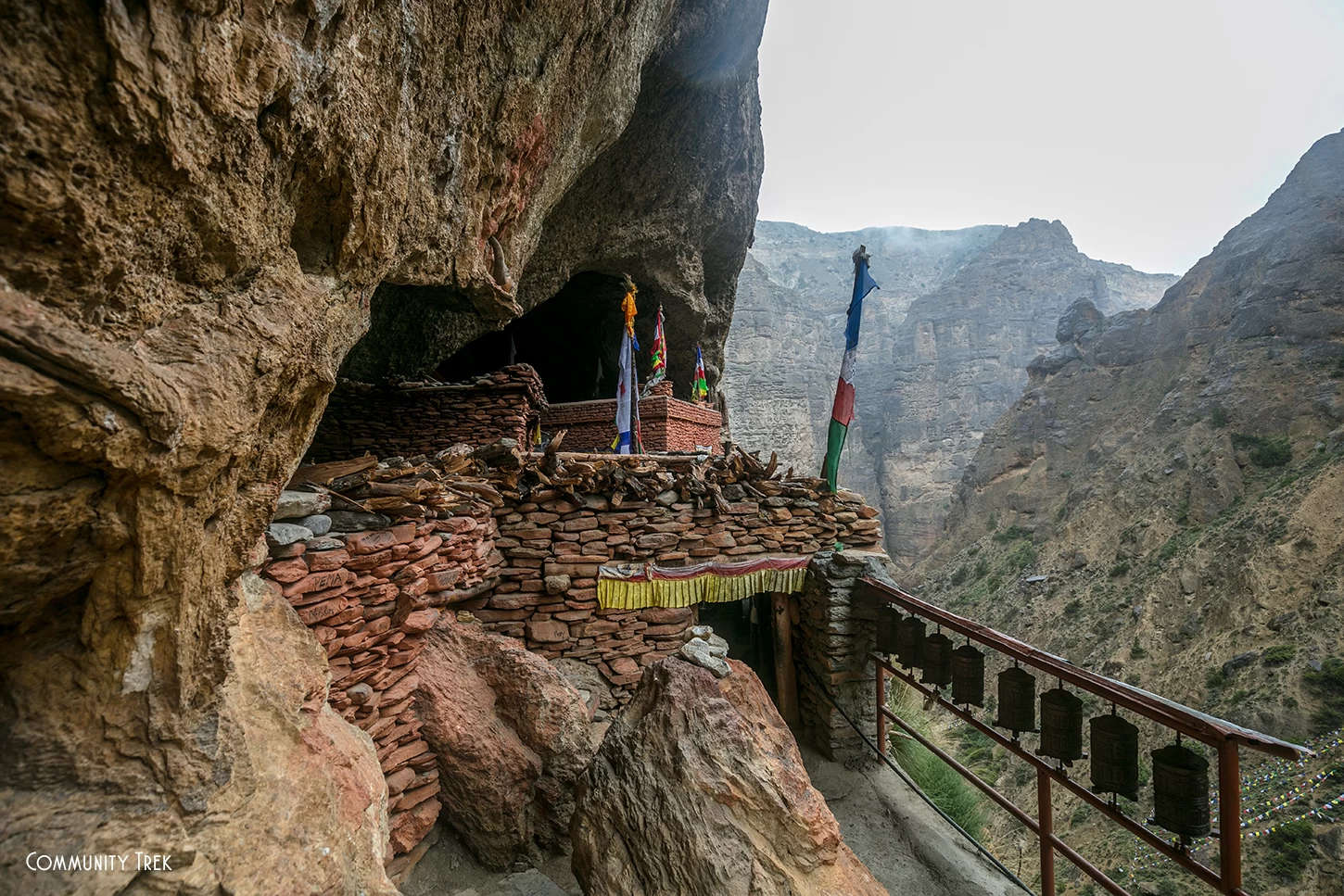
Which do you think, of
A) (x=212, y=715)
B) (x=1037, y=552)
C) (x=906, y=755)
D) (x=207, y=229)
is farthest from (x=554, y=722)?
(x=1037, y=552)

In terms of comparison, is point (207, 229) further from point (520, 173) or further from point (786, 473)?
point (786, 473)

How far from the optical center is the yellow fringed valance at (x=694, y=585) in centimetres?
479

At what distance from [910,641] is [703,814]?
9.76ft

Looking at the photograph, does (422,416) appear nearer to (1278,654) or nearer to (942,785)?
(942,785)

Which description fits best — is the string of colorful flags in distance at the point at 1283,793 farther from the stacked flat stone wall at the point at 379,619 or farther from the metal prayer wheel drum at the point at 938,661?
the stacked flat stone wall at the point at 379,619

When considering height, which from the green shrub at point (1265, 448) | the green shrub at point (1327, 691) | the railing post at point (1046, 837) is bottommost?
the green shrub at point (1327, 691)

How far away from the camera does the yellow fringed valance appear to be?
4.79 m

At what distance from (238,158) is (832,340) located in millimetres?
50200

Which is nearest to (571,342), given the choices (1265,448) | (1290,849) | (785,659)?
(785,659)

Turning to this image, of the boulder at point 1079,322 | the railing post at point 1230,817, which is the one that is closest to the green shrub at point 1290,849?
the railing post at point 1230,817

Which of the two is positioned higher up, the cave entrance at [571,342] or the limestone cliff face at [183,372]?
the cave entrance at [571,342]

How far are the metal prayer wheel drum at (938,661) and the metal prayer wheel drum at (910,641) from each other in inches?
5.0

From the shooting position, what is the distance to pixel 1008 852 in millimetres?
8781

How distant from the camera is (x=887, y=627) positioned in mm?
4926
